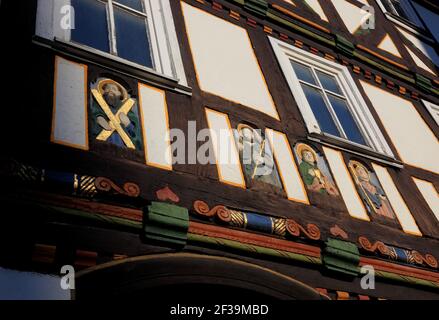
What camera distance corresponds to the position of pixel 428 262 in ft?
12.4

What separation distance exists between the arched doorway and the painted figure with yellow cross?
82cm

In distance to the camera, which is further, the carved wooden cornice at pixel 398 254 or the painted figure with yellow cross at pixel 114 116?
the carved wooden cornice at pixel 398 254

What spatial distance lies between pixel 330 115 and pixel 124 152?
8.85ft

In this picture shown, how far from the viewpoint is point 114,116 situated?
112 inches

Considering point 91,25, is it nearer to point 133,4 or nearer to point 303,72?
point 133,4

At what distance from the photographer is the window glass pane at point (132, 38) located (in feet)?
11.6

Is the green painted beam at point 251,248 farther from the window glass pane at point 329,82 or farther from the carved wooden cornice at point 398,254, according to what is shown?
the window glass pane at point 329,82

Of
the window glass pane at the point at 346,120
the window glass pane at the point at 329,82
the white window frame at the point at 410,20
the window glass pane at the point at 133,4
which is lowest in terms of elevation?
the window glass pane at the point at 346,120

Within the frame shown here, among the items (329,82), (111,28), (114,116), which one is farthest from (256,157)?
(329,82)

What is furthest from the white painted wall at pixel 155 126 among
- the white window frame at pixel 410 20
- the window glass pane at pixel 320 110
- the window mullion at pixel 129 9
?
the white window frame at pixel 410 20

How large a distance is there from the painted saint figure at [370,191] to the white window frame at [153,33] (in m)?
1.86

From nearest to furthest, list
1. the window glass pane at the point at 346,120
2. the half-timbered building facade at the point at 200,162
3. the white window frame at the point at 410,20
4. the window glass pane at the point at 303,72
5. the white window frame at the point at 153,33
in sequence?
the half-timbered building facade at the point at 200,162, the white window frame at the point at 153,33, the window glass pane at the point at 346,120, the window glass pane at the point at 303,72, the white window frame at the point at 410,20
